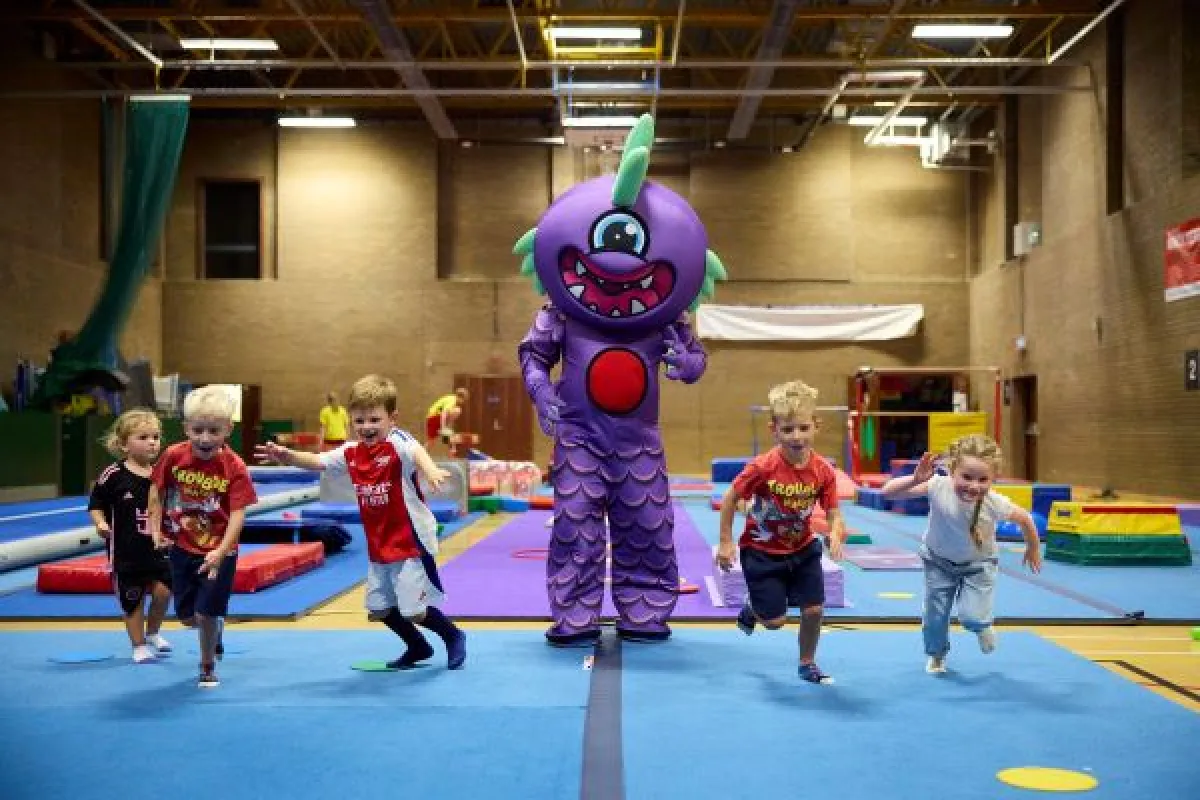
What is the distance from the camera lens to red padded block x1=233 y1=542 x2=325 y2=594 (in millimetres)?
7422

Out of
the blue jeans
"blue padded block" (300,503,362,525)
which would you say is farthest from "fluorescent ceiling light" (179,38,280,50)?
the blue jeans

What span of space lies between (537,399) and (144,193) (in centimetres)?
1187

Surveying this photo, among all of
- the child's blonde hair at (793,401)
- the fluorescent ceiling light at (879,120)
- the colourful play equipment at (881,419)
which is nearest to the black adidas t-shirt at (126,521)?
the child's blonde hair at (793,401)

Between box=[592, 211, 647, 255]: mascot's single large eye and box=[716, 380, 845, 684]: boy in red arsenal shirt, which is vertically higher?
box=[592, 211, 647, 255]: mascot's single large eye

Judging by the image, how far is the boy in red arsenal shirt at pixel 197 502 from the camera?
507 centimetres

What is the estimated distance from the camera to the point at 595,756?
3.72 meters

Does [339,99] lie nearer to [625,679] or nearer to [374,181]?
[374,181]

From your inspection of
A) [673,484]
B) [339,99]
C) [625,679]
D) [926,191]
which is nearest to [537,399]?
[625,679]

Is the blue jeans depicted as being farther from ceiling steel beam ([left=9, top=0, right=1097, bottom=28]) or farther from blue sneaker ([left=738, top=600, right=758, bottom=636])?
ceiling steel beam ([left=9, top=0, right=1097, bottom=28])

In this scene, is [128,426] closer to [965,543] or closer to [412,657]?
[412,657]

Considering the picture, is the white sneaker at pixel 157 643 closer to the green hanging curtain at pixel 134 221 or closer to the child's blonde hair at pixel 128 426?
the child's blonde hair at pixel 128 426

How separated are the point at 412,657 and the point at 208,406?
4.73 feet

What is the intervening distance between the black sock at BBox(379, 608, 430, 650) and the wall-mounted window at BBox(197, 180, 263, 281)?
2132cm

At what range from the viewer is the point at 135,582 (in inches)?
220
